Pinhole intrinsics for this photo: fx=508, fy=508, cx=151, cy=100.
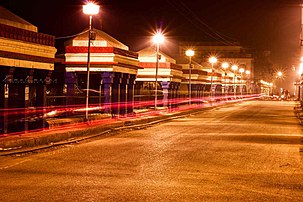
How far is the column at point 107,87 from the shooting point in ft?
88.5

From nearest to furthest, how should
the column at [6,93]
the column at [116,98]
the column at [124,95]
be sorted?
the column at [6,93], the column at [116,98], the column at [124,95]

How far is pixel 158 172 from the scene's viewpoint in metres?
11.2

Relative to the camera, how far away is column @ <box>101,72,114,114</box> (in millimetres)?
26966

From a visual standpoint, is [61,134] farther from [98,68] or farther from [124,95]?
[124,95]

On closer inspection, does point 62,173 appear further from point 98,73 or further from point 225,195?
point 98,73

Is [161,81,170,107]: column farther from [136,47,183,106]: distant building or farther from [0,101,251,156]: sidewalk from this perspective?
[0,101,251,156]: sidewalk

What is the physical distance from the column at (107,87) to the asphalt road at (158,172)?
358 inches

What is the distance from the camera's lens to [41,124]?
19641 mm

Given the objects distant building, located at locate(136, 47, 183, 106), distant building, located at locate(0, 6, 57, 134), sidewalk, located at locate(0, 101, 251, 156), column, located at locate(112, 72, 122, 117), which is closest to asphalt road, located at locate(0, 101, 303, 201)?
sidewalk, located at locate(0, 101, 251, 156)

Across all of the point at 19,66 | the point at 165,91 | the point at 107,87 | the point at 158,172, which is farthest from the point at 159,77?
the point at 158,172

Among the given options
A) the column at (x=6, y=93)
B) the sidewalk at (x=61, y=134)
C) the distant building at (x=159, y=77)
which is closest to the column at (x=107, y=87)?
the sidewalk at (x=61, y=134)

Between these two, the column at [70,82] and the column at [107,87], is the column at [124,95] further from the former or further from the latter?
the column at [70,82]

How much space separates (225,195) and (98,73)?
19.3m

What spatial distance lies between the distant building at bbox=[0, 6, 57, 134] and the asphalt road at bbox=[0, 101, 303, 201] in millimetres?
2725
